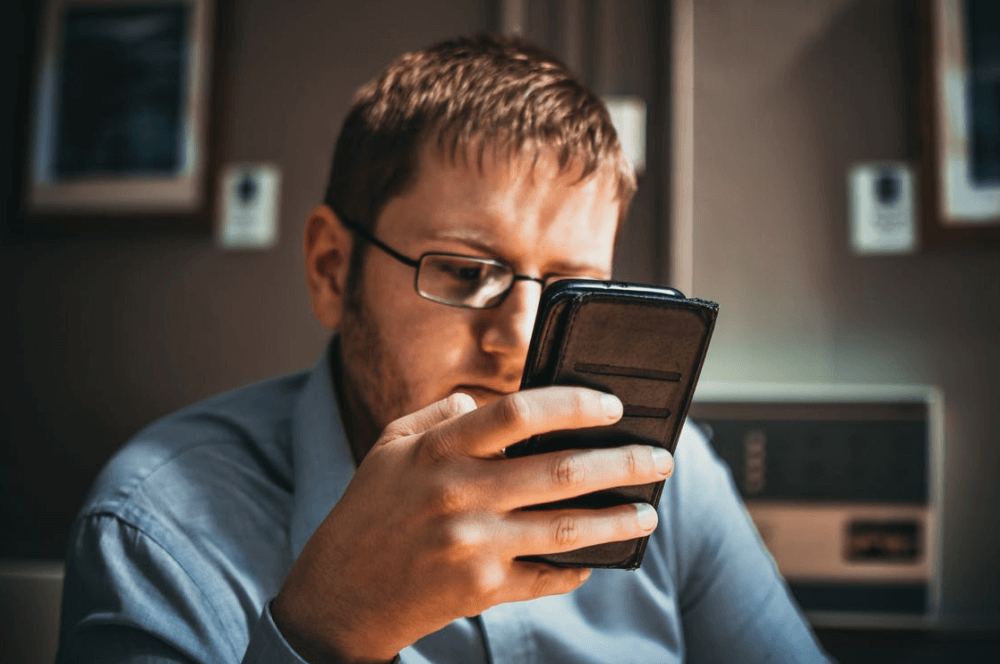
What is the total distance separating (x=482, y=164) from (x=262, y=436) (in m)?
0.39

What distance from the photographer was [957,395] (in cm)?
130

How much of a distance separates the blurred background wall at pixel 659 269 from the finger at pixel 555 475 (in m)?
0.97

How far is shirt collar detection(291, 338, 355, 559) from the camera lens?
0.73m

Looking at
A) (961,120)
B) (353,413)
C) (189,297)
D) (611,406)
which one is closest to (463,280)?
(353,413)

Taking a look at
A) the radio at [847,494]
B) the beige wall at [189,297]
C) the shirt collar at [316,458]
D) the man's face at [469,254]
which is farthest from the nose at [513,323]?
the beige wall at [189,297]

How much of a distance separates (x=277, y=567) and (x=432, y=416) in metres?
0.33

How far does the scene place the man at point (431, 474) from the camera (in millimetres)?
448

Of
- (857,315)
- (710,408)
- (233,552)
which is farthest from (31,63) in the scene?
(857,315)

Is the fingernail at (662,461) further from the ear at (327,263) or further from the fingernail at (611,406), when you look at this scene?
the ear at (327,263)

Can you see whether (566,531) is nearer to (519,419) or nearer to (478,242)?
(519,419)

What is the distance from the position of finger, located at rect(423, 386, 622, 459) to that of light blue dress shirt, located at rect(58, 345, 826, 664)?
181 millimetres

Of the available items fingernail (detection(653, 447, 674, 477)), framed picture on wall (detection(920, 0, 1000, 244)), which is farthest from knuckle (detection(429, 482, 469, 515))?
framed picture on wall (detection(920, 0, 1000, 244))

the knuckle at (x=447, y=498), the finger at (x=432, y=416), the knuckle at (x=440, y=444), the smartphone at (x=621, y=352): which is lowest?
the knuckle at (x=447, y=498)

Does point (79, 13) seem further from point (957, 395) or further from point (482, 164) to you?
point (957, 395)
